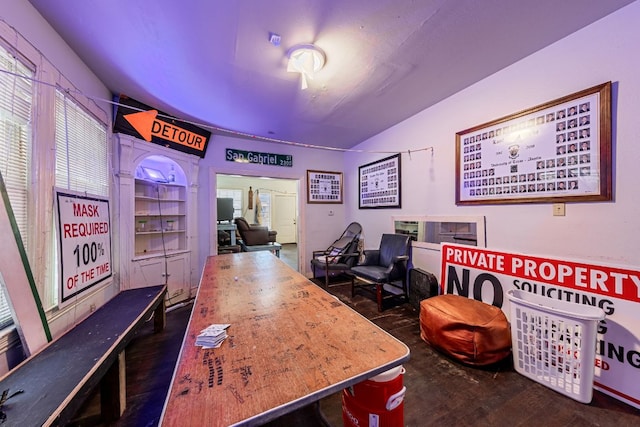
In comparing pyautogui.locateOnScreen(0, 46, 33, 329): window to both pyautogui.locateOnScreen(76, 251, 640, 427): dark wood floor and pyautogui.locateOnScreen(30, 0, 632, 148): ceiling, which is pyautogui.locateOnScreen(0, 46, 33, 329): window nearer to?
pyautogui.locateOnScreen(30, 0, 632, 148): ceiling

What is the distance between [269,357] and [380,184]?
3231 mm

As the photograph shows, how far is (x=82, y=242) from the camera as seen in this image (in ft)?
5.86

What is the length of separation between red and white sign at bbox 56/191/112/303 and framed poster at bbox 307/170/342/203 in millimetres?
2890

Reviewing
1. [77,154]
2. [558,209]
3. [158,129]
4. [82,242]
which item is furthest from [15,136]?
[558,209]

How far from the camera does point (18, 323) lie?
3.94ft

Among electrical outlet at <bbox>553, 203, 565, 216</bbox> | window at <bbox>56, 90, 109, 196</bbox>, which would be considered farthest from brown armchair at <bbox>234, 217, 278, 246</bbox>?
electrical outlet at <bbox>553, 203, 565, 216</bbox>

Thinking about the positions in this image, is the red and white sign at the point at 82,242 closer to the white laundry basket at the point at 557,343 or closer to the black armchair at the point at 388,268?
the black armchair at the point at 388,268

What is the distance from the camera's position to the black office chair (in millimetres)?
3670

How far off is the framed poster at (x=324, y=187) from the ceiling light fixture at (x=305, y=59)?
2462 mm

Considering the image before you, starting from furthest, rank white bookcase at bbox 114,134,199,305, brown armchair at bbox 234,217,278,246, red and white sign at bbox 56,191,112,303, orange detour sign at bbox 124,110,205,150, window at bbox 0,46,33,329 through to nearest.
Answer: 1. brown armchair at bbox 234,217,278,246
2. white bookcase at bbox 114,134,199,305
3. orange detour sign at bbox 124,110,205,150
4. red and white sign at bbox 56,191,112,303
5. window at bbox 0,46,33,329

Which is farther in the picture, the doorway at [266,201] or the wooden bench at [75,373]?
the doorway at [266,201]

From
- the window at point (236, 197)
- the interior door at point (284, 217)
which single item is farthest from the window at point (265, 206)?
the window at point (236, 197)

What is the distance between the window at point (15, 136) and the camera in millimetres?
1230

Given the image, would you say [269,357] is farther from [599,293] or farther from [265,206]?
[265,206]
